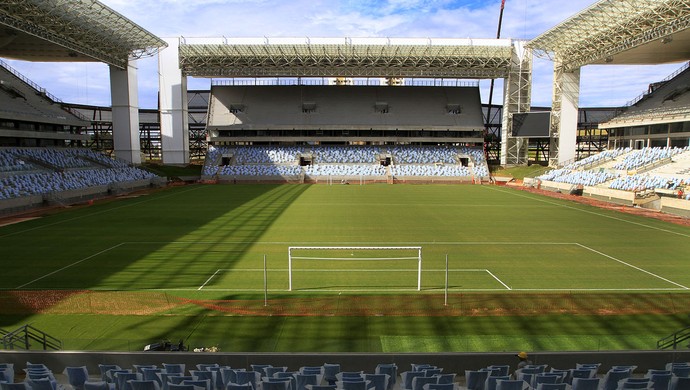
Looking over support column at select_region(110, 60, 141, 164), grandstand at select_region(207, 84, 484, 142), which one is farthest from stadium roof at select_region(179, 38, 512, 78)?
support column at select_region(110, 60, 141, 164)

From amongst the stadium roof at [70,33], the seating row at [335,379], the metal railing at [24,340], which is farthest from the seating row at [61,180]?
the seating row at [335,379]

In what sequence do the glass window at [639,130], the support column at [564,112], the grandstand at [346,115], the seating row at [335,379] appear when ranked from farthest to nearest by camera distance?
the grandstand at [346,115] → the support column at [564,112] → the glass window at [639,130] → the seating row at [335,379]

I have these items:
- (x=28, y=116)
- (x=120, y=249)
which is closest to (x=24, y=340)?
(x=120, y=249)

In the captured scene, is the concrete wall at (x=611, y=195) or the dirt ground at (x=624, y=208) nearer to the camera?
the dirt ground at (x=624, y=208)

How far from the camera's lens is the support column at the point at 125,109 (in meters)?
47.8

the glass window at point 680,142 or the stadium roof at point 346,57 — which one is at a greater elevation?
the stadium roof at point 346,57

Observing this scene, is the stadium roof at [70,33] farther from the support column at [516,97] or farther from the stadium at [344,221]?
the support column at [516,97]

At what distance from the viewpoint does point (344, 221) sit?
2392 cm

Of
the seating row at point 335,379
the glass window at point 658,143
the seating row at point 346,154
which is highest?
the glass window at point 658,143

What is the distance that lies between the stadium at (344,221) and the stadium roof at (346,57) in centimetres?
27

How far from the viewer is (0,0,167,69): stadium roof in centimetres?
3186

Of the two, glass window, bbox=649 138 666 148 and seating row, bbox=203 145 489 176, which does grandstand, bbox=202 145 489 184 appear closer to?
seating row, bbox=203 145 489 176

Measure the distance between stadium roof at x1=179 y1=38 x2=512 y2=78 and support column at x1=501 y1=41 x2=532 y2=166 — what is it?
1.35 meters

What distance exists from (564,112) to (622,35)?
36.0 feet
